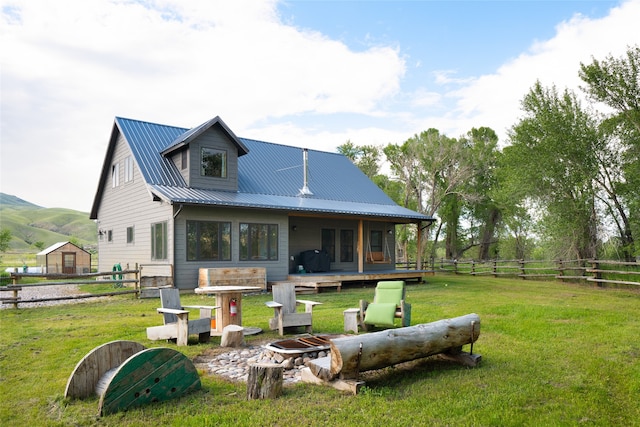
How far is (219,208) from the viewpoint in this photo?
14.9 m

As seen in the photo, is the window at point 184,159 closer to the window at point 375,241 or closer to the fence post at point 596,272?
the window at point 375,241

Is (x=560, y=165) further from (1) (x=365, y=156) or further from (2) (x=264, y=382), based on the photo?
(1) (x=365, y=156)

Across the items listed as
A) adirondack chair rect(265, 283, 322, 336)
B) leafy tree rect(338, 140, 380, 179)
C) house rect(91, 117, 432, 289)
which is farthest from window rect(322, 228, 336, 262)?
leafy tree rect(338, 140, 380, 179)

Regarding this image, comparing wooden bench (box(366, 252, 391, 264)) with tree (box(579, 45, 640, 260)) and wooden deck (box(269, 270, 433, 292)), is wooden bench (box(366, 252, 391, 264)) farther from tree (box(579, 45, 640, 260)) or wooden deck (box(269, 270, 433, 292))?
tree (box(579, 45, 640, 260))

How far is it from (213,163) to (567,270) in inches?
625

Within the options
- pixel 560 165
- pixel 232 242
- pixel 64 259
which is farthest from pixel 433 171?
pixel 64 259

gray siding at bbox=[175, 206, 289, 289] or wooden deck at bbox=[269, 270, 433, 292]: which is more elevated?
gray siding at bbox=[175, 206, 289, 289]

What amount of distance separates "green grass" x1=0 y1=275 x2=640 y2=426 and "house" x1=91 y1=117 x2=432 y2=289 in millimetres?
5768

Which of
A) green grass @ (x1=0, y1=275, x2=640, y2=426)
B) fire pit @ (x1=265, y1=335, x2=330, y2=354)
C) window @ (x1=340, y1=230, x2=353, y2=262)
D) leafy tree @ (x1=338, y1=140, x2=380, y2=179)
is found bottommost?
green grass @ (x1=0, y1=275, x2=640, y2=426)

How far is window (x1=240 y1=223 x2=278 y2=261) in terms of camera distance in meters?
15.6

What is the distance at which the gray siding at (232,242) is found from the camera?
14.2 m

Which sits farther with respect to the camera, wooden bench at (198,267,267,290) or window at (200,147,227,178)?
window at (200,147,227,178)

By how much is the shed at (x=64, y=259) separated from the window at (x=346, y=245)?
13.4m

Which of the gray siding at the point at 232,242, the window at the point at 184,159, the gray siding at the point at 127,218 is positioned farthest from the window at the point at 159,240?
the window at the point at 184,159
